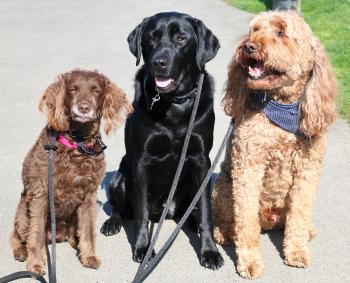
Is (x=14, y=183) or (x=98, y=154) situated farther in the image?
(x=14, y=183)

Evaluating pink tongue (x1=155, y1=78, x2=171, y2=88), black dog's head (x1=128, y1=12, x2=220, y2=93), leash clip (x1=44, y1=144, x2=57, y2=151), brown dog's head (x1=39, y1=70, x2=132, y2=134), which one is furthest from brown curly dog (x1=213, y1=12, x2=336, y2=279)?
leash clip (x1=44, y1=144, x2=57, y2=151)

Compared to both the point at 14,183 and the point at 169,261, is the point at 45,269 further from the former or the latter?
the point at 14,183

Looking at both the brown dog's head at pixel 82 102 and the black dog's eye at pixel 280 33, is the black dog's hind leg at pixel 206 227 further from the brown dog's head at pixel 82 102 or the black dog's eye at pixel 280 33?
the black dog's eye at pixel 280 33

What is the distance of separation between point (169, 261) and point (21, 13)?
38.8 feet

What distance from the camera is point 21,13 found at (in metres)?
14.8

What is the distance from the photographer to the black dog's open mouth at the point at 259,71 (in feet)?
12.1

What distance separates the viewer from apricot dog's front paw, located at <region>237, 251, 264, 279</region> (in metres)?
4.08

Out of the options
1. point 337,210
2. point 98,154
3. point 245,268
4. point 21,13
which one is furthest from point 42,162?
point 21,13

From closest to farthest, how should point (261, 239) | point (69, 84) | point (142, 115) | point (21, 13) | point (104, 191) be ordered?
point (69, 84), point (142, 115), point (261, 239), point (104, 191), point (21, 13)

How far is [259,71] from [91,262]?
1.82 metres

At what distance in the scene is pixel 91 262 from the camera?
168 inches

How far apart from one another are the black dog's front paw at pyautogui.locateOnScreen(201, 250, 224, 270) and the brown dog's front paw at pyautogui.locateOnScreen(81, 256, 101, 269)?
0.77m

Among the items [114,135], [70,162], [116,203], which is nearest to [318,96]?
[70,162]

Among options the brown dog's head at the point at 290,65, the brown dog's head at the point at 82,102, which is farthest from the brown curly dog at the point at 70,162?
the brown dog's head at the point at 290,65
